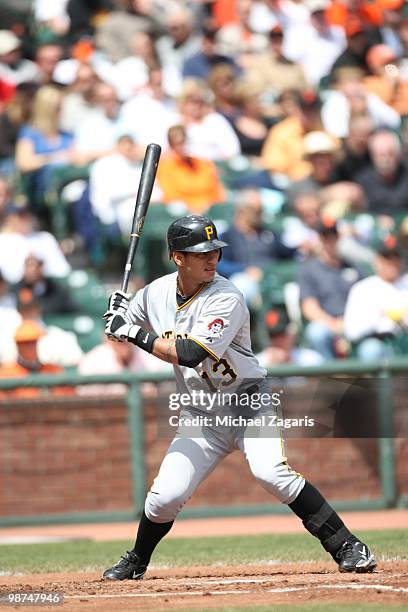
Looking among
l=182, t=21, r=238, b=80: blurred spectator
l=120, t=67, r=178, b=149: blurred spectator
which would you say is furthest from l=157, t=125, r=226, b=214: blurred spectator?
l=182, t=21, r=238, b=80: blurred spectator

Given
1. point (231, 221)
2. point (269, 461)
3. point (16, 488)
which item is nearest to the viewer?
point (269, 461)

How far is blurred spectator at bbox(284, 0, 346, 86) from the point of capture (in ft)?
45.4

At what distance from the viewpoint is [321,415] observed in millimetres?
9766

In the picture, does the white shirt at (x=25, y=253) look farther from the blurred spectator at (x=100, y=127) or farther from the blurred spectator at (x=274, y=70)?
the blurred spectator at (x=274, y=70)

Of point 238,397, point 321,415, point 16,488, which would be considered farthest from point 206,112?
point 238,397

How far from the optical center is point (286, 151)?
1223 centimetres

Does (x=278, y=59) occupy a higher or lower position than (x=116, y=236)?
higher

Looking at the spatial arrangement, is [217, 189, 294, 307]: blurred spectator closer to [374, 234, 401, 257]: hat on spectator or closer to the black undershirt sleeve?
[374, 234, 401, 257]: hat on spectator

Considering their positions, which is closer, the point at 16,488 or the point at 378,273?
the point at 16,488

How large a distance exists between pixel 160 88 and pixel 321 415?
4.09 m

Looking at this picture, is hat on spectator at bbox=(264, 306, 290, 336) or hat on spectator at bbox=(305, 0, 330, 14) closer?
hat on spectator at bbox=(264, 306, 290, 336)

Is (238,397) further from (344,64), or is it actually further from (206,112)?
(344,64)

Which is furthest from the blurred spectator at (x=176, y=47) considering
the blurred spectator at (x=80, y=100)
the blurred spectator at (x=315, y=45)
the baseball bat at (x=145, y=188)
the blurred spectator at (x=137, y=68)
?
the baseball bat at (x=145, y=188)

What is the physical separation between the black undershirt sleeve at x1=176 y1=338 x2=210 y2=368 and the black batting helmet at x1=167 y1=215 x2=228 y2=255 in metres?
0.45
